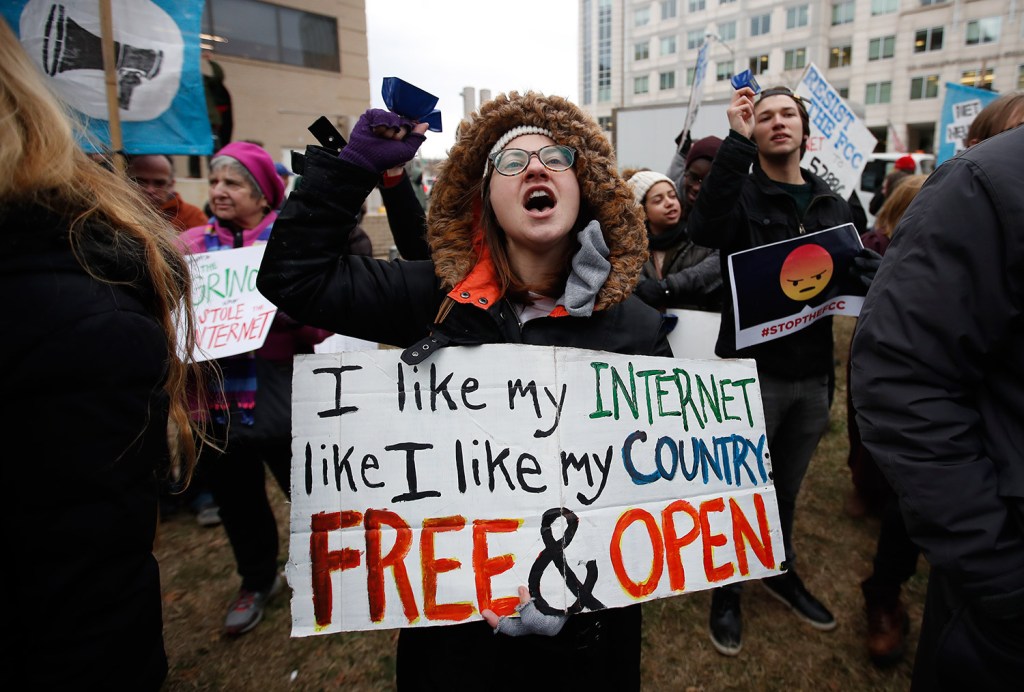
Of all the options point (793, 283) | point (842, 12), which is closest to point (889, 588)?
point (793, 283)

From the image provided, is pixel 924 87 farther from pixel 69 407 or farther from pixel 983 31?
pixel 69 407

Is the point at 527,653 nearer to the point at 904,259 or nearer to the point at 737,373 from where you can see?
the point at 737,373

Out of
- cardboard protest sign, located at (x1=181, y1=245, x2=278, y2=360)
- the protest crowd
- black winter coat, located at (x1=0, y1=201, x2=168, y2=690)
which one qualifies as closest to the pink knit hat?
cardboard protest sign, located at (x1=181, y1=245, x2=278, y2=360)

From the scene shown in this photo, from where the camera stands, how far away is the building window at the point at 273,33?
15.2 m

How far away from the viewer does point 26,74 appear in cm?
99

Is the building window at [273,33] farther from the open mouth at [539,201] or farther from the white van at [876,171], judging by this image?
the open mouth at [539,201]

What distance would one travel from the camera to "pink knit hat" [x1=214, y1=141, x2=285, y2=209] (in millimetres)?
2648

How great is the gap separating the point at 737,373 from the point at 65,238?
1.65 meters

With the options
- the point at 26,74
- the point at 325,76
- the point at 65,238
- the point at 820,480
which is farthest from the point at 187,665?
the point at 325,76

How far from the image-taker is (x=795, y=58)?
4303 centimetres

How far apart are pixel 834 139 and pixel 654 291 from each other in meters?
2.81

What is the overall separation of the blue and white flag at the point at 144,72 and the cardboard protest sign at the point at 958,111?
7725mm

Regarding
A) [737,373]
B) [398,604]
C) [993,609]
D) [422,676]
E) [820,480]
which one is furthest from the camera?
[820,480]

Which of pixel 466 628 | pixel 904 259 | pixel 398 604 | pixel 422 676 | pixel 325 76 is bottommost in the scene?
pixel 422 676
